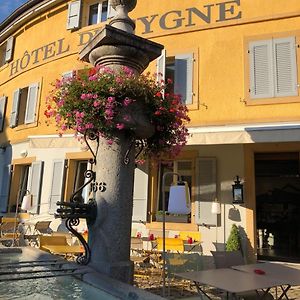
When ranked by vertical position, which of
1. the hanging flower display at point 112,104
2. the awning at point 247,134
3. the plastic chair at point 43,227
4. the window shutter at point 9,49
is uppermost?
the window shutter at point 9,49

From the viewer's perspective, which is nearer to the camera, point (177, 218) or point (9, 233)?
point (177, 218)

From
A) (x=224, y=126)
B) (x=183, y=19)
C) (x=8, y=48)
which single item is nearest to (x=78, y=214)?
(x=224, y=126)

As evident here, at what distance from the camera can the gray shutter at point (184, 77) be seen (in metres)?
10.1

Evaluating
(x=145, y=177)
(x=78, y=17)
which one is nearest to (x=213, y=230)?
(x=145, y=177)

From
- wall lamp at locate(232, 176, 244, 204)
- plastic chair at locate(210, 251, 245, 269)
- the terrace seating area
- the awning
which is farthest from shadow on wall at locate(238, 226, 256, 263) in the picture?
plastic chair at locate(210, 251, 245, 269)

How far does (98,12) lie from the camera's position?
12.8 m

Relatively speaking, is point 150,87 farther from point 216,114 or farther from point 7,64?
point 7,64

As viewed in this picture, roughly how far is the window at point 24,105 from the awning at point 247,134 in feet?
23.9

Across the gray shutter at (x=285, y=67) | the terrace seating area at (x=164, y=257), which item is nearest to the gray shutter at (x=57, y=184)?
the terrace seating area at (x=164, y=257)

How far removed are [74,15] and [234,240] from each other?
901cm

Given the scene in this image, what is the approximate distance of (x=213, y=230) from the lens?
9234 millimetres

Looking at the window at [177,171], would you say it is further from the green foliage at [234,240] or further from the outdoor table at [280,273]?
the outdoor table at [280,273]

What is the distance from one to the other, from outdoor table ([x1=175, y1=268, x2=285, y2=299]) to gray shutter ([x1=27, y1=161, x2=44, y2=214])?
848 cm

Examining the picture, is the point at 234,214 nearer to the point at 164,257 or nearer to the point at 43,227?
the point at 164,257
